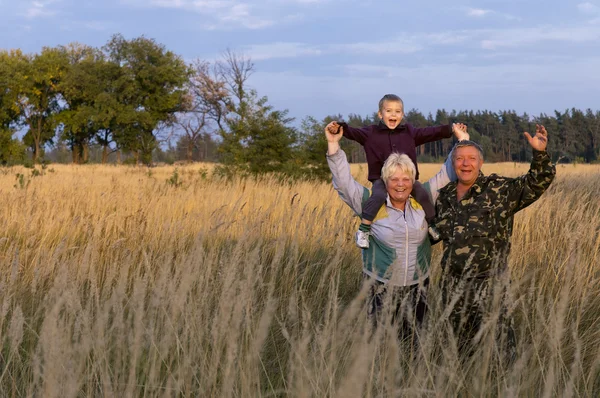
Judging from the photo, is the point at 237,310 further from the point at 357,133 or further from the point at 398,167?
the point at 357,133

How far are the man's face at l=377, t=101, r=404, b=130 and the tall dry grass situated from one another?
1.06m

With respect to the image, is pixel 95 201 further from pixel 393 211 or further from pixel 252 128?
pixel 252 128

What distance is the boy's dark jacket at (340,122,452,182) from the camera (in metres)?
4.43

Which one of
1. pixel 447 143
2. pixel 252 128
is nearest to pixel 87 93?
pixel 252 128

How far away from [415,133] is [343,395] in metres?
3.19

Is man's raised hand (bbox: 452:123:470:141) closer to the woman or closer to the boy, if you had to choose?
the boy

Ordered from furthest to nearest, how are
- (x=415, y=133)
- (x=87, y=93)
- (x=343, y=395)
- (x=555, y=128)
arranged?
(x=555, y=128) → (x=87, y=93) → (x=415, y=133) → (x=343, y=395)

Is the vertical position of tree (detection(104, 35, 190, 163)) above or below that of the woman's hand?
above

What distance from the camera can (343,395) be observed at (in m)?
1.66

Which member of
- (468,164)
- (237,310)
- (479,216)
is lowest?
(237,310)

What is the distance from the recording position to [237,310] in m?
2.16

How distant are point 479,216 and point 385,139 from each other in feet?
4.07

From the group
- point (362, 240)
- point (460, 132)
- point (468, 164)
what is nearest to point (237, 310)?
point (362, 240)

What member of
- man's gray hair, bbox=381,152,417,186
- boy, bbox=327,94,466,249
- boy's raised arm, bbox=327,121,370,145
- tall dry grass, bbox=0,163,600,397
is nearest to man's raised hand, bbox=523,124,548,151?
tall dry grass, bbox=0,163,600,397
